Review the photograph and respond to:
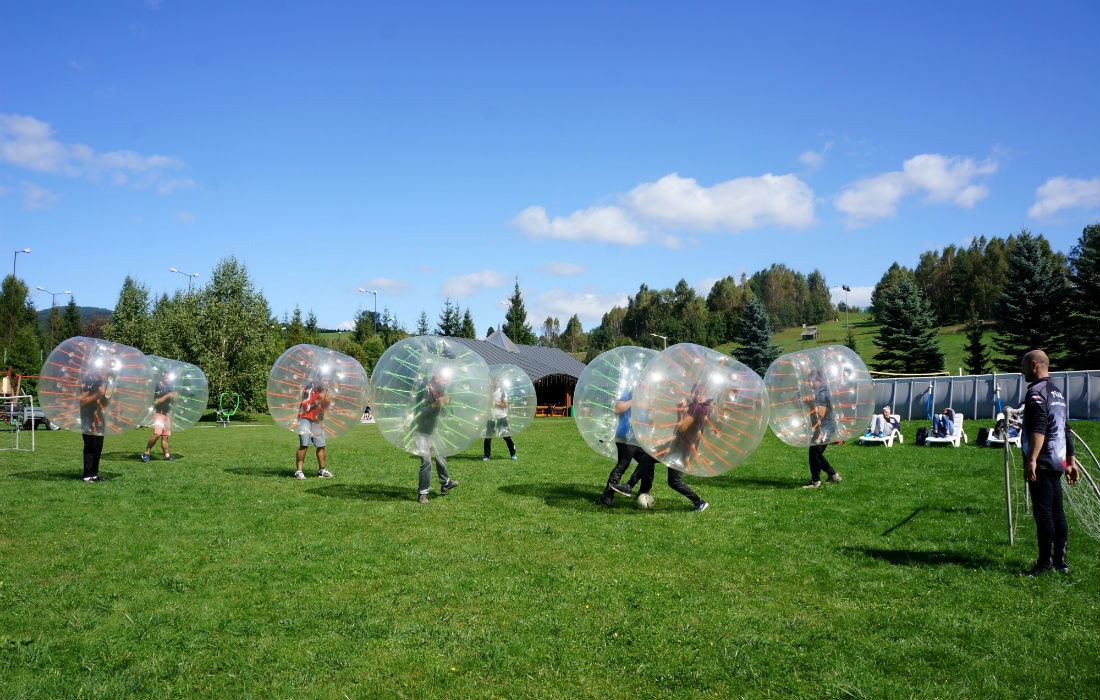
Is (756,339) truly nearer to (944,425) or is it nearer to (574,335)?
(944,425)

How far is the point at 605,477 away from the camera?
1426cm

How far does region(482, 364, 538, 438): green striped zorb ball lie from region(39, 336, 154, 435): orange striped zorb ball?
294 inches

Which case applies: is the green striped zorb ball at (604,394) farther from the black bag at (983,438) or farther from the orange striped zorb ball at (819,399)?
the black bag at (983,438)

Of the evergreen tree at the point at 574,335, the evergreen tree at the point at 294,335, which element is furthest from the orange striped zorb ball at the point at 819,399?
the evergreen tree at the point at 574,335

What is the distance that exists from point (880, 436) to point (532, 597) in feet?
61.2

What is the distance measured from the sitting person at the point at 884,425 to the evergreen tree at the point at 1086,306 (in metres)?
28.3

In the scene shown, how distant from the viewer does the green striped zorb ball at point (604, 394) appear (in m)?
10.9

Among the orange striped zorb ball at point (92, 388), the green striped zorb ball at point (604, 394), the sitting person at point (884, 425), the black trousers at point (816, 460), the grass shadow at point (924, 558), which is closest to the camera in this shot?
the grass shadow at point (924, 558)

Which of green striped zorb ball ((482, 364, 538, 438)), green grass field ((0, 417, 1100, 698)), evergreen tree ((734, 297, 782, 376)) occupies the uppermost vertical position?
evergreen tree ((734, 297, 782, 376))

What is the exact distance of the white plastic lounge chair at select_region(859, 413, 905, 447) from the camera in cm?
2141

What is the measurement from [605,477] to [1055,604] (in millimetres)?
8844

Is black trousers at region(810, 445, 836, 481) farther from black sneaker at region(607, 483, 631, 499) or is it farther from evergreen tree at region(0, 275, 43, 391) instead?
→ evergreen tree at region(0, 275, 43, 391)

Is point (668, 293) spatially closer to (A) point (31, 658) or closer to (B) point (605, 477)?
(B) point (605, 477)

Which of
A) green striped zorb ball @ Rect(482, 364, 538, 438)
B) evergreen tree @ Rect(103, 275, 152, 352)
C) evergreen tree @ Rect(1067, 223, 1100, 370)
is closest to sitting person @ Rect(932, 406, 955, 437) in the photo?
green striped zorb ball @ Rect(482, 364, 538, 438)
